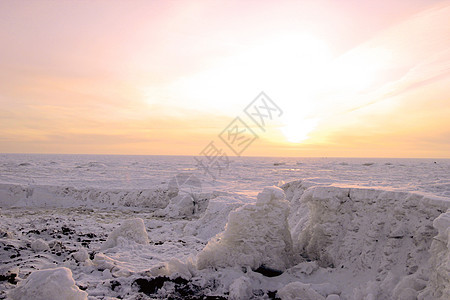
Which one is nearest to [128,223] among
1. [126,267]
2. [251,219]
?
[126,267]

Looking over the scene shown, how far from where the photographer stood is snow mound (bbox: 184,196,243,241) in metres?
8.78

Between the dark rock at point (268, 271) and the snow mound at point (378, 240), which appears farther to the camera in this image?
the dark rock at point (268, 271)

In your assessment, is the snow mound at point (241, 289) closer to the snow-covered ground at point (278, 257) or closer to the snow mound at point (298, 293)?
the snow-covered ground at point (278, 257)

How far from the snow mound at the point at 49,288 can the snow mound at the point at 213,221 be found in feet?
16.5

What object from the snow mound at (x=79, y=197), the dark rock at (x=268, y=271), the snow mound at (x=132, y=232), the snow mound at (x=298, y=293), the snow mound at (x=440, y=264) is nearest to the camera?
the snow mound at (x=440, y=264)

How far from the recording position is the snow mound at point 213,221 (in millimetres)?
8781

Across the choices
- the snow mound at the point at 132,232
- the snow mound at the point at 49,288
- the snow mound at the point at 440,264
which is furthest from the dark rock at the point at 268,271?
the snow mound at the point at 132,232

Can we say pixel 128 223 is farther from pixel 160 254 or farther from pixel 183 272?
pixel 183 272

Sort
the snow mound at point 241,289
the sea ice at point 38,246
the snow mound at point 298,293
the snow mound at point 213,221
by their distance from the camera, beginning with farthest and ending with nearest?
1. the snow mound at point 213,221
2. the sea ice at point 38,246
3. the snow mound at point 241,289
4. the snow mound at point 298,293

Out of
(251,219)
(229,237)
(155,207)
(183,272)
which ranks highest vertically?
(251,219)

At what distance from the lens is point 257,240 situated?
5379 millimetres

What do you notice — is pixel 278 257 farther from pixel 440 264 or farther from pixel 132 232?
pixel 132 232

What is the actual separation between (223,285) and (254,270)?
757 mm

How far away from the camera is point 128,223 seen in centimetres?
729
